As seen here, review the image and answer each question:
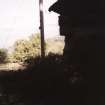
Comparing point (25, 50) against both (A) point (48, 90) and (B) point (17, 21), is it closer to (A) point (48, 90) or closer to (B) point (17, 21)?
(B) point (17, 21)

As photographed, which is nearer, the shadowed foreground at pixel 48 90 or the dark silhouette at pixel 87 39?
the dark silhouette at pixel 87 39

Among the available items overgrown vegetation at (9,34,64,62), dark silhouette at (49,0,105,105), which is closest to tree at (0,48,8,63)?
overgrown vegetation at (9,34,64,62)

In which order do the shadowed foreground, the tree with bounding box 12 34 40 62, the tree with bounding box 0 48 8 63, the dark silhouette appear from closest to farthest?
the dark silhouette → the shadowed foreground → the tree with bounding box 12 34 40 62 → the tree with bounding box 0 48 8 63

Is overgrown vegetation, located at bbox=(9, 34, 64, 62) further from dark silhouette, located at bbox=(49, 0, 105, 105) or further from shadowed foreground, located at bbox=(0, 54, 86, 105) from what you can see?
shadowed foreground, located at bbox=(0, 54, 86, 105)

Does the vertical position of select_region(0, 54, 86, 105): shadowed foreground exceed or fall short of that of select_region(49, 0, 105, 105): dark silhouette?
it falls short

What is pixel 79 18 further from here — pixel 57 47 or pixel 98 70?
pixel 57 47

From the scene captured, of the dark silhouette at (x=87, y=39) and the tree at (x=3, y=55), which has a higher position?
the dark silhouette at (x=87, y=39)

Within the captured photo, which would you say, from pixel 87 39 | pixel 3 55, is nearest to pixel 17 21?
pixel 3 55

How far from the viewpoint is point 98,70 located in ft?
36.7

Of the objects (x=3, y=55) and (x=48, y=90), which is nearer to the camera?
(x=48, y=90)

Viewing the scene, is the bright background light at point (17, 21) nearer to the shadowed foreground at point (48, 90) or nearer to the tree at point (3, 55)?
the tree at point (3, 55)

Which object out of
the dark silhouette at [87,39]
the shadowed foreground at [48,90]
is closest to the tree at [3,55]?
the dark silhouette at [87,39]

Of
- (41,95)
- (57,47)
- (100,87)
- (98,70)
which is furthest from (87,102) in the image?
(57,47)

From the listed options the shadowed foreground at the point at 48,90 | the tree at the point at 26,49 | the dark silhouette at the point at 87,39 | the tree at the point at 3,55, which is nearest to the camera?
the dark silhouette at the point at 87,39
